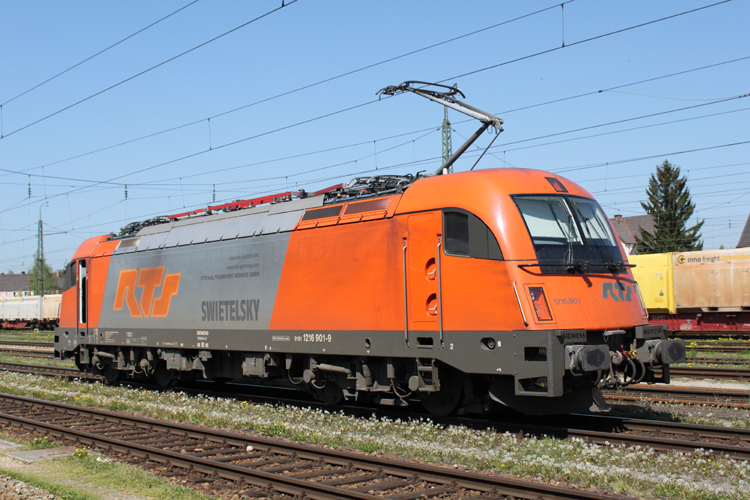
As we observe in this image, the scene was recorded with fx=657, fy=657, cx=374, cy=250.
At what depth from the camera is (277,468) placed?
8.31 m

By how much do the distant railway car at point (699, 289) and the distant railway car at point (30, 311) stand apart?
43258mm

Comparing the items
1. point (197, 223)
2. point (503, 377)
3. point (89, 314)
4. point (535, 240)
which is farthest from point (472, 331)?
point (89, 314)

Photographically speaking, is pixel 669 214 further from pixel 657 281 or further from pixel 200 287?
pixel 200 287

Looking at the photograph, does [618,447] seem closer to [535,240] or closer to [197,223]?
[535,240]

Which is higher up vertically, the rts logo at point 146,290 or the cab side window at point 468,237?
the cab side window at point 468,237

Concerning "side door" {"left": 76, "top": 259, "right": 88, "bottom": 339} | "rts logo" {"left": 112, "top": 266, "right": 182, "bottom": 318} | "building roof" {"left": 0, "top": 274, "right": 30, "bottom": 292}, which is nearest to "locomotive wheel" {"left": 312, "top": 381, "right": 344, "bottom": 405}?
"rts logo" {"left": 112, "top": 266, "right": 182, "bottom": 318}

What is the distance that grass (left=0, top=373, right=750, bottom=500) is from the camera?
7.07m

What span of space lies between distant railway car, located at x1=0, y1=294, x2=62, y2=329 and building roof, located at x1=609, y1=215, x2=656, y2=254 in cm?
4963

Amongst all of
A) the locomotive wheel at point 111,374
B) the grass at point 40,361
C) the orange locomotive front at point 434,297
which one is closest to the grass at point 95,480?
the orange locomotive front at point 434,297

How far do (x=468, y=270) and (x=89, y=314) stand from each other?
13.0 meters

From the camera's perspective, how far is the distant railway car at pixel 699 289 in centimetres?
2569

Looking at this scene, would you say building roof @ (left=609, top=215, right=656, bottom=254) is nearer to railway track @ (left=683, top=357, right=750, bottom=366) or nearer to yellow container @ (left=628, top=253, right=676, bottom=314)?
yellow container @ (left=628, top=253, right=676, bottom=314)

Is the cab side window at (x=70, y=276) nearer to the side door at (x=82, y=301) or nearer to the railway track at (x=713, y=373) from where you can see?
the side door at (x=82, y=301)

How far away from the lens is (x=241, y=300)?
13445 millimetres
